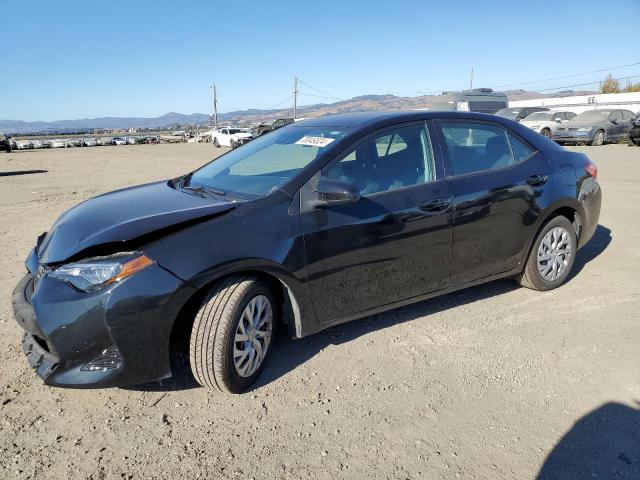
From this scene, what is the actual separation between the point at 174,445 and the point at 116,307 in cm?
77

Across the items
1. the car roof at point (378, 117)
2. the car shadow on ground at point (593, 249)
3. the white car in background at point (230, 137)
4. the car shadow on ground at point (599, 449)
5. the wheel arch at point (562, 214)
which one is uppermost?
the white car in background at point (230, 137)

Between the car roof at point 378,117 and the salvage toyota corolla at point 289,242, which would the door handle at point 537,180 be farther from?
the car roof at point 378,117

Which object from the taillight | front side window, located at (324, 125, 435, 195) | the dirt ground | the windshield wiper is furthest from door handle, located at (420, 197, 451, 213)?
the taillight

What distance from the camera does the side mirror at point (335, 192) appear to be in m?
2.88

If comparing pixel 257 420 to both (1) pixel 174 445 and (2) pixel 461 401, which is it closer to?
(1) pixel 174 445

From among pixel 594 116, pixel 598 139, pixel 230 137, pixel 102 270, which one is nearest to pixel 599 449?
pixel 102 270

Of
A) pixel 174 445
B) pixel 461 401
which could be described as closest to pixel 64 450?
pixel 174 445

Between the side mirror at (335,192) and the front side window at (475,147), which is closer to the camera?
the side mirror at (335,192)

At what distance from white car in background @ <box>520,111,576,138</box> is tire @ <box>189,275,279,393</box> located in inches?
849

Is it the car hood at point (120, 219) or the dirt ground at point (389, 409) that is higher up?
the car hood at point (120, 219)

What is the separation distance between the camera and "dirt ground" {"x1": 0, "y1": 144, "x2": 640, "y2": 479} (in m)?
2.31

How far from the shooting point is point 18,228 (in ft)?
23.4

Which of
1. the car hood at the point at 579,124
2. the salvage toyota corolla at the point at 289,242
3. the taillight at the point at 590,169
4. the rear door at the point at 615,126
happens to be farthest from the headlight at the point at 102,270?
the rear door at the point at 615,126

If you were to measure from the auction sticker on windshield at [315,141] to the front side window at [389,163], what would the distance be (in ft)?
0.63
